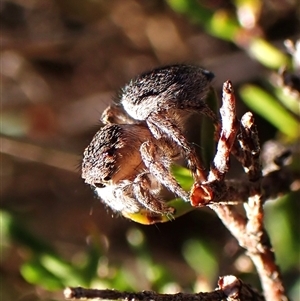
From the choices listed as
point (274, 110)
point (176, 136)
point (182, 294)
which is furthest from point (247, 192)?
point (274, 110)

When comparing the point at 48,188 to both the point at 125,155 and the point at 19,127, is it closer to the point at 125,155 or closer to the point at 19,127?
the point at 19,127

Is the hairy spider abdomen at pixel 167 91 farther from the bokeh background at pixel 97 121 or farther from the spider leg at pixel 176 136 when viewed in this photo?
the bokeh background at pixel 97 121

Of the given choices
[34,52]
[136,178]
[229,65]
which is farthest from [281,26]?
[136,178]

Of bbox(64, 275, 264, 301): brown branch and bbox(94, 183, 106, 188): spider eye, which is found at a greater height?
bbox(94, 183, 106, 188): spider eye

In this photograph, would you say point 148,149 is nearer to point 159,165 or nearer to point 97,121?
point 159,165

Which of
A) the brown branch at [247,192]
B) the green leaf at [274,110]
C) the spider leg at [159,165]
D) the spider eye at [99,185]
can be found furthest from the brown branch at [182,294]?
the green leaf at [274,110]

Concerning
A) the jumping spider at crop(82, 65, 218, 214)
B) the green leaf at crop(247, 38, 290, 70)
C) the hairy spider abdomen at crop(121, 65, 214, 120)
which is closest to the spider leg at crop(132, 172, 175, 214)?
the jumping spider at crop(82, 65, 218, 214)

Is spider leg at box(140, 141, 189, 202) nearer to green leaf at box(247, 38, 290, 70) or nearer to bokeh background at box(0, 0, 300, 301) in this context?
bokeh background at box(0, 0, 300, 301)
